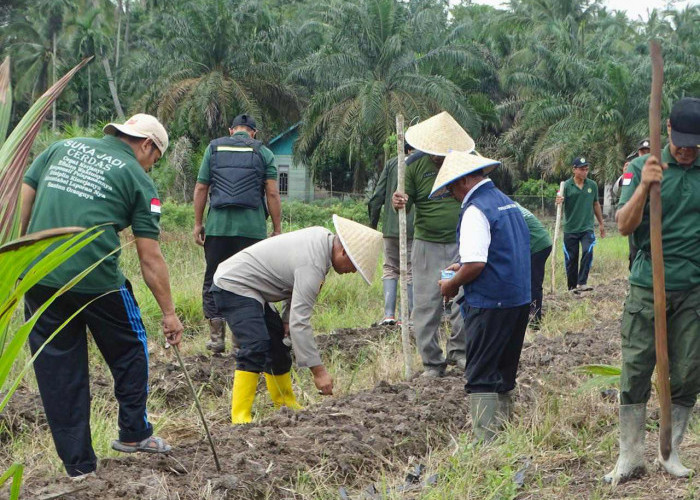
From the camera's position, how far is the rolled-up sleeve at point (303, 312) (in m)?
5.18

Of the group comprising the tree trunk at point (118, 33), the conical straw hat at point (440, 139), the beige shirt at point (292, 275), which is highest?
the tree trunk at point (118, 33)

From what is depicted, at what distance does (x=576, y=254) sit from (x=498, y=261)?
7.47 m

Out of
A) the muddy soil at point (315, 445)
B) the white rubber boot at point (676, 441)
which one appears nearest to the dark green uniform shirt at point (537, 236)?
the muddy soil at point (315, 445)

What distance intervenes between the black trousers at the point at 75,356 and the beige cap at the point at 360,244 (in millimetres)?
1287

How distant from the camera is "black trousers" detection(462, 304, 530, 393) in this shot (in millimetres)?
4766

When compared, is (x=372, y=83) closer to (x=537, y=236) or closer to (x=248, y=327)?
(x=537, y=236)

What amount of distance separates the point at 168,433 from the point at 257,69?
3016cm

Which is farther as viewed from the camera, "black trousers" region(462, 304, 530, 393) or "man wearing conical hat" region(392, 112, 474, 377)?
"man wearing conical hat" region(392, 112, 474, 377)

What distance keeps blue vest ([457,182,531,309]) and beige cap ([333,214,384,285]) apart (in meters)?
0.64

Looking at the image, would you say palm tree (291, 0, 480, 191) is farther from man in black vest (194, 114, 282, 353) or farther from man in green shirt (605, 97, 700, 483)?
man in green shirt (605, 97, 700, 483)

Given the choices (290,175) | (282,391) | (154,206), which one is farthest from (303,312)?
(290,175)

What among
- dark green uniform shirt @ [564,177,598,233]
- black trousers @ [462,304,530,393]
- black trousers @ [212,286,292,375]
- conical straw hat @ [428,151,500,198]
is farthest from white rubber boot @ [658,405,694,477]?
dark green uniform shirt @ [564,177,598,233]

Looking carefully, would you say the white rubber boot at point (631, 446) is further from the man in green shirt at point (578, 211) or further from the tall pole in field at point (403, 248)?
the man in green shirt at point (578, 211)

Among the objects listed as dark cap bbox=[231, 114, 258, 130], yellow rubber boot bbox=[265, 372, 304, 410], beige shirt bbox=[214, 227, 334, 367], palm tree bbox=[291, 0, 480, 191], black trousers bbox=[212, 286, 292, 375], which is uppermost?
palm tree bbox=[291, 0, 480, 191]
